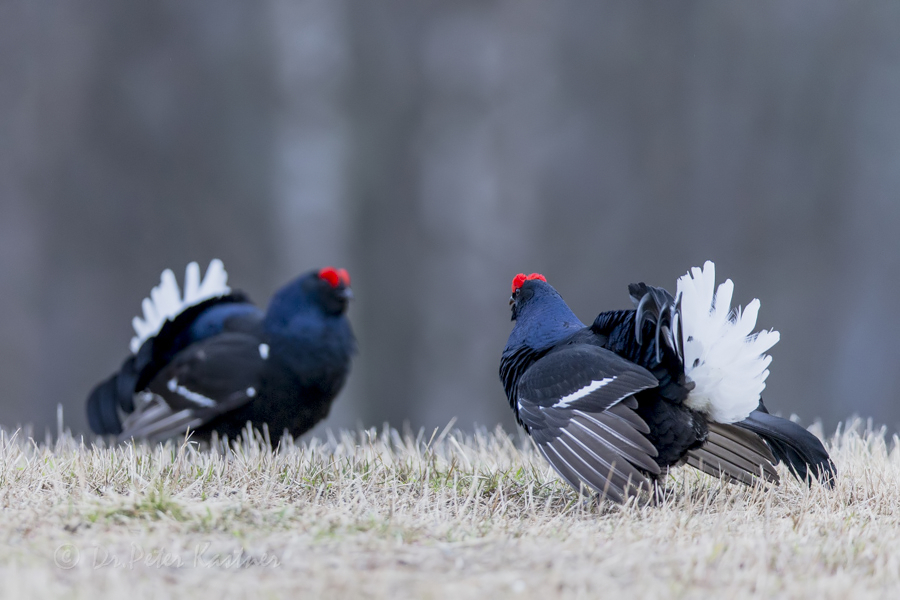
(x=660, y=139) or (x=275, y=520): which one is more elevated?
(x=660, y=139)

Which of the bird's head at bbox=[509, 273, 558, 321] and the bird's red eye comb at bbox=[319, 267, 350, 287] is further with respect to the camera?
the bird's red eye comb at bbox=[319, 267, 350, 287]

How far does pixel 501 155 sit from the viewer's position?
30.9ft

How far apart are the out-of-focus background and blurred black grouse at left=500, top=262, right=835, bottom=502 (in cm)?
585

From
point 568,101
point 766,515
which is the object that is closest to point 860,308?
point 568,101

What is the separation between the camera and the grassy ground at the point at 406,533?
2023 mm

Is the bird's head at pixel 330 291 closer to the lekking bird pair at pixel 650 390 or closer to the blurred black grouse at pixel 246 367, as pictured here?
the blurred black grouse at pixel 246 367

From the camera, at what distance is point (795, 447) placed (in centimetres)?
324

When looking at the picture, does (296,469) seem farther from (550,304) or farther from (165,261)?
(165,261)

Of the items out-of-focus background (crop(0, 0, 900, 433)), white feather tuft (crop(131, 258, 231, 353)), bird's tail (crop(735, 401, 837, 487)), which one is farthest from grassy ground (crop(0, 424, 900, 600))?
out-of-focus background (crop(0, 0, 900, 433))

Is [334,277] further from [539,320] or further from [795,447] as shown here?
[795,447]

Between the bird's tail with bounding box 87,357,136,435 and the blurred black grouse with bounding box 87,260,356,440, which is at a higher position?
the blurred black grouse with bounding box 87,260,356,440

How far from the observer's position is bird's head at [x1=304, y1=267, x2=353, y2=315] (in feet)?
16.1

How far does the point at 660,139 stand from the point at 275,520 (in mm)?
7751

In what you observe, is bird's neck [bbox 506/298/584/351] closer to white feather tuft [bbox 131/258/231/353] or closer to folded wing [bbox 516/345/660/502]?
folded wing [bbox 516/345/660/502]
